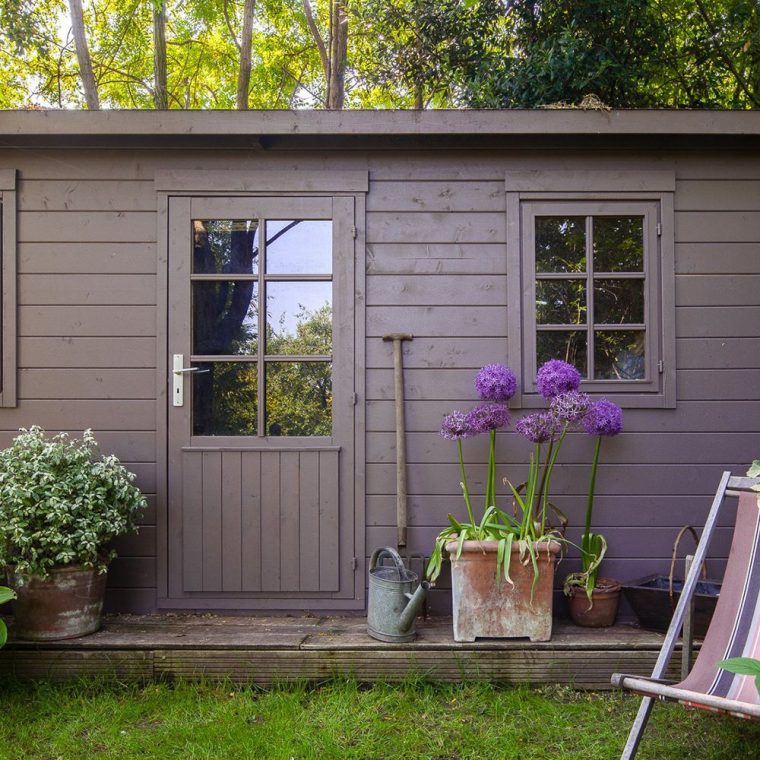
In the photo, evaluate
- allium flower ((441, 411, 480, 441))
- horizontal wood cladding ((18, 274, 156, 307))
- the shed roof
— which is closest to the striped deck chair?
allium flower ((441, 411, 480, 441))

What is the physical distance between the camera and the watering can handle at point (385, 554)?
108 inches

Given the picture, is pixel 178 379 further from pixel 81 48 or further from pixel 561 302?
pixel 81 48

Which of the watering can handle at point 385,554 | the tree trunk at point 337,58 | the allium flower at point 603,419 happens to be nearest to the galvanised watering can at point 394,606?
the watering can handle at point 385,554

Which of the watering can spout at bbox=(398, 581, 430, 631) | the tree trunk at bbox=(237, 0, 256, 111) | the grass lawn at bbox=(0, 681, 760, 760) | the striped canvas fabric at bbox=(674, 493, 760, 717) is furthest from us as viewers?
the tree trunk at bbox=(237, 0, 256, 111)

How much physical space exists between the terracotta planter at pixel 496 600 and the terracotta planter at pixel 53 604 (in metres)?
1.56

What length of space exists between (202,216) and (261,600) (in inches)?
74.3

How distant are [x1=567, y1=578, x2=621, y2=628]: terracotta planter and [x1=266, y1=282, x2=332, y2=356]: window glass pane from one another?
5.35ft

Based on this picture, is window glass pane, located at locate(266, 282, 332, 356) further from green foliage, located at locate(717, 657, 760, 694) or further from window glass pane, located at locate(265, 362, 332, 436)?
green foliage, located at locate(717, 657, 760, 694)

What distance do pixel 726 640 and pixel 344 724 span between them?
53.3 inches

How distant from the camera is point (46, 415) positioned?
323 cm

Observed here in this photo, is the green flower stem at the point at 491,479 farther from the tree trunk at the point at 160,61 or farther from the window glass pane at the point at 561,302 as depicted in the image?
the tree trunk at the point at 160,61

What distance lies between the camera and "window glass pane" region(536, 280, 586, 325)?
3244 mm

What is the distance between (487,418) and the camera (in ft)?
9.57

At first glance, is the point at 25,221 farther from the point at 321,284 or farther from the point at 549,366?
the point at 549,366
